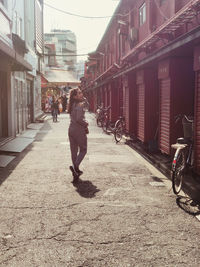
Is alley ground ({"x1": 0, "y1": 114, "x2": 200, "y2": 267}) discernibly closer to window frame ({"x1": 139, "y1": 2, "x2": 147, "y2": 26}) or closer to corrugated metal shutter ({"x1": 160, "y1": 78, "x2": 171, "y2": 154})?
corrugated metal shutter ({"x1": 160, "y1": 78, "x2": 171, "y2": 154})

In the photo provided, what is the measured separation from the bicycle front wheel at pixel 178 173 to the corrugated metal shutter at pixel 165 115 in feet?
11.4

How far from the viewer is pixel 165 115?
36.0ft

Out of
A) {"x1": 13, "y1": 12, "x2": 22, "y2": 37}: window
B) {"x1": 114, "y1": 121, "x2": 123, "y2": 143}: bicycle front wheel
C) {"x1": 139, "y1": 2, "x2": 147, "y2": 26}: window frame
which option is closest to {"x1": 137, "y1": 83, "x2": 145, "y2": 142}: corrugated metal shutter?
{"x1": 114, "y1": 121, "x2": 123, "y2": 143}: bicycle front wheel

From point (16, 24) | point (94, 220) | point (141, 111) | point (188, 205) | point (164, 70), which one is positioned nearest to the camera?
point (94, 220)

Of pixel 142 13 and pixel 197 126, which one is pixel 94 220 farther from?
pixel 142 13

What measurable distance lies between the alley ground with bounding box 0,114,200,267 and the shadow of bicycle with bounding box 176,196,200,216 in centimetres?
11

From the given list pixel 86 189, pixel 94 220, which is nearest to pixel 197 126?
pixel 86 189

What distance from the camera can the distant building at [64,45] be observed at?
128m

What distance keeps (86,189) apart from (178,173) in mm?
1782

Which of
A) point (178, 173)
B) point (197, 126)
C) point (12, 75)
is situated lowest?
point (178, 173)

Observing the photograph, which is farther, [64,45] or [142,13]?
[64,45]

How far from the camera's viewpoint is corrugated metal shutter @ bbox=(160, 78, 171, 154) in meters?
10.5

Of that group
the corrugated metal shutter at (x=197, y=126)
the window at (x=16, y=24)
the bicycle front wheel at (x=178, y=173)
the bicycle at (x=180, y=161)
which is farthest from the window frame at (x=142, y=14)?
the bicycle front wheel at (x=178, y=173)

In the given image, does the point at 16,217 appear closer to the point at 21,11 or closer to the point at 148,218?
the point at 148,218
